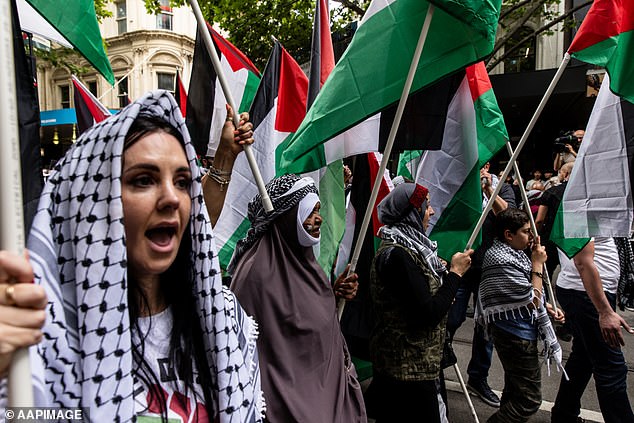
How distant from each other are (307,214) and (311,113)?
0.54m

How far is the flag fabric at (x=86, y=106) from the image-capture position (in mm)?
3848

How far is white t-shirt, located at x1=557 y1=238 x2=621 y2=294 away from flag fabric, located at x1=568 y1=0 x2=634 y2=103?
1.36 m

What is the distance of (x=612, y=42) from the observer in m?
2.82

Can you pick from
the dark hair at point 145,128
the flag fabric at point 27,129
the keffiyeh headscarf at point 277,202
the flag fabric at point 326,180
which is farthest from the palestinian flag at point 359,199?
the dark hair at point 145,128

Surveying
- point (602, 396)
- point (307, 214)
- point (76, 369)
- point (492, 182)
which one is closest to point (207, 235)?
point (76, 369)

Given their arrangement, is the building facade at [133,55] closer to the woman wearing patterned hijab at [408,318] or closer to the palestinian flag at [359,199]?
the palestinian flag at [359,199]

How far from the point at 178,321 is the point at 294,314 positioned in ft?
3.30

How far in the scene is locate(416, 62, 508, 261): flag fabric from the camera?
10.3 ft

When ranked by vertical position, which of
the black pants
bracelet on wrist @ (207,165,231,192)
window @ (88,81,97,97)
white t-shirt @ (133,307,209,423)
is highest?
window @ (88,81,97,97)

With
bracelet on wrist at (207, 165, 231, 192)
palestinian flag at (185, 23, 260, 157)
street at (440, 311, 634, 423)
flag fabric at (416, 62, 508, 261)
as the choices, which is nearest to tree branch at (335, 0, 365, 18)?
palestinian flag at (185, 23, 260, 157)

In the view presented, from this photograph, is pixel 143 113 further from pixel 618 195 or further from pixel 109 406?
pixel 618 195

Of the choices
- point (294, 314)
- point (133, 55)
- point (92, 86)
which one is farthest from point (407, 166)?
point (92, 86)

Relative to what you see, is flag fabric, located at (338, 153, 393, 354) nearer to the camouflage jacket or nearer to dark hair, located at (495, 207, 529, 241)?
the camouflage jacket

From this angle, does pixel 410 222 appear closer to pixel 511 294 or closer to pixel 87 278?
pixel 511 294
